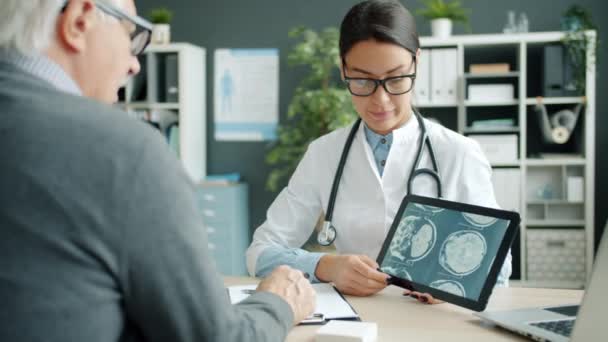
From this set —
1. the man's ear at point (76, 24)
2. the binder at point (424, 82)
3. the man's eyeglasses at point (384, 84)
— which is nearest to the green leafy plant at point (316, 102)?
the binder at point (424, 82)

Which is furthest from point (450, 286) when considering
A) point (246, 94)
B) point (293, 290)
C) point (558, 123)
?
point (246, 94)

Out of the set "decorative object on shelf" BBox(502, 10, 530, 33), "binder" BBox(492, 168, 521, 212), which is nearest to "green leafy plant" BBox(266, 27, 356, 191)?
"binder" BBox(492, 168, 521, 212)

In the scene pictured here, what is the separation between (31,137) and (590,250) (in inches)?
152

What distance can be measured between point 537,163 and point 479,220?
2.89 m

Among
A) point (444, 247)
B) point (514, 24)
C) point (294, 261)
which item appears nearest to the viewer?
point (444, 247)

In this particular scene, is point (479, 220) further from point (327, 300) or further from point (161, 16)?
point (161, 16)

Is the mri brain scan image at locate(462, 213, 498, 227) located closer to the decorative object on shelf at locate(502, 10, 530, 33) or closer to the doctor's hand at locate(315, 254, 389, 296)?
the doctor's hand at locate(315, 254, 389, 296)

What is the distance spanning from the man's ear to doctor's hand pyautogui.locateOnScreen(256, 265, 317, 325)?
0.51m

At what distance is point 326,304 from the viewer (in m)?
1.32

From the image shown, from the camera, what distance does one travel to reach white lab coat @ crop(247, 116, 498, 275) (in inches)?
66.8

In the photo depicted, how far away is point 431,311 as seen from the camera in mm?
1285

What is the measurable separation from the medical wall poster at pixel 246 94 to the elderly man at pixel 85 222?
3898 mm

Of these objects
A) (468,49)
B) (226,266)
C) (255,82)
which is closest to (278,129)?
(255,82)

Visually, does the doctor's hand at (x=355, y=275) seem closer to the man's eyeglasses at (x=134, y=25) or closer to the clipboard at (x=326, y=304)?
the clipboard at (x=326, y=304)
